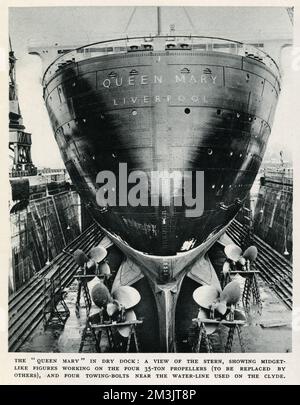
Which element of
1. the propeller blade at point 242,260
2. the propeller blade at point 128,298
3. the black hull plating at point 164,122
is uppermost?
the black hull plating at point 164,122

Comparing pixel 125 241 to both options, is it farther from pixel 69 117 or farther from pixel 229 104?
pixel 229 104

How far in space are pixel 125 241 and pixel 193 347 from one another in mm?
2965

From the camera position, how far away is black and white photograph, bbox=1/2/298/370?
805cm

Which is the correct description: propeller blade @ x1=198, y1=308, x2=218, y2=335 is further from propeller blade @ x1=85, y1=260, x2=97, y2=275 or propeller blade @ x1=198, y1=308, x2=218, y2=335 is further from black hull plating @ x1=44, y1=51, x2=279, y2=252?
propeller blade @ x1=85, y1=260, x2=97, y2=275

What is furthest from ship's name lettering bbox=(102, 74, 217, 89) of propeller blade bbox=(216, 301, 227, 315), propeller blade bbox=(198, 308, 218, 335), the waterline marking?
propeller blade bbox=(198, 308, 218, 335)

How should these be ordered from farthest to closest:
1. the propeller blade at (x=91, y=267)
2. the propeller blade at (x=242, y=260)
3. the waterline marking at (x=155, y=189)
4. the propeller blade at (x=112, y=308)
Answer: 1. the propeller blade at (x=242, y=260)
2. the propeller blade at (x=91, y=267)
3. the waterline marking at (x=155, y=189)
4. the propeller blade at (x=112, y=308)

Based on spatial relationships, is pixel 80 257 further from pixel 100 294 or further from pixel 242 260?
pixel 242 260

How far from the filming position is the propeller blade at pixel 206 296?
827 cm

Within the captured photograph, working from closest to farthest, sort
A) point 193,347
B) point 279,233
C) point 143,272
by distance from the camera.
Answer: point 193,347
point 143,272
point 279,233

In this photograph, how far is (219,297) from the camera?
830 centimetres

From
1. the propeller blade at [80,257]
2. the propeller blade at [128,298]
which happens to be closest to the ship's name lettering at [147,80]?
the propeller blade at [80,257]

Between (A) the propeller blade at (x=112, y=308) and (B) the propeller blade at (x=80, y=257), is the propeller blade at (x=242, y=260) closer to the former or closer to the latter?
(A) the propeller blade at (x=112, y=308)

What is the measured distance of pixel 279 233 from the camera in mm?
12359

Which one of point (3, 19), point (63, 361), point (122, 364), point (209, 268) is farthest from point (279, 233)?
point (3, 19)
